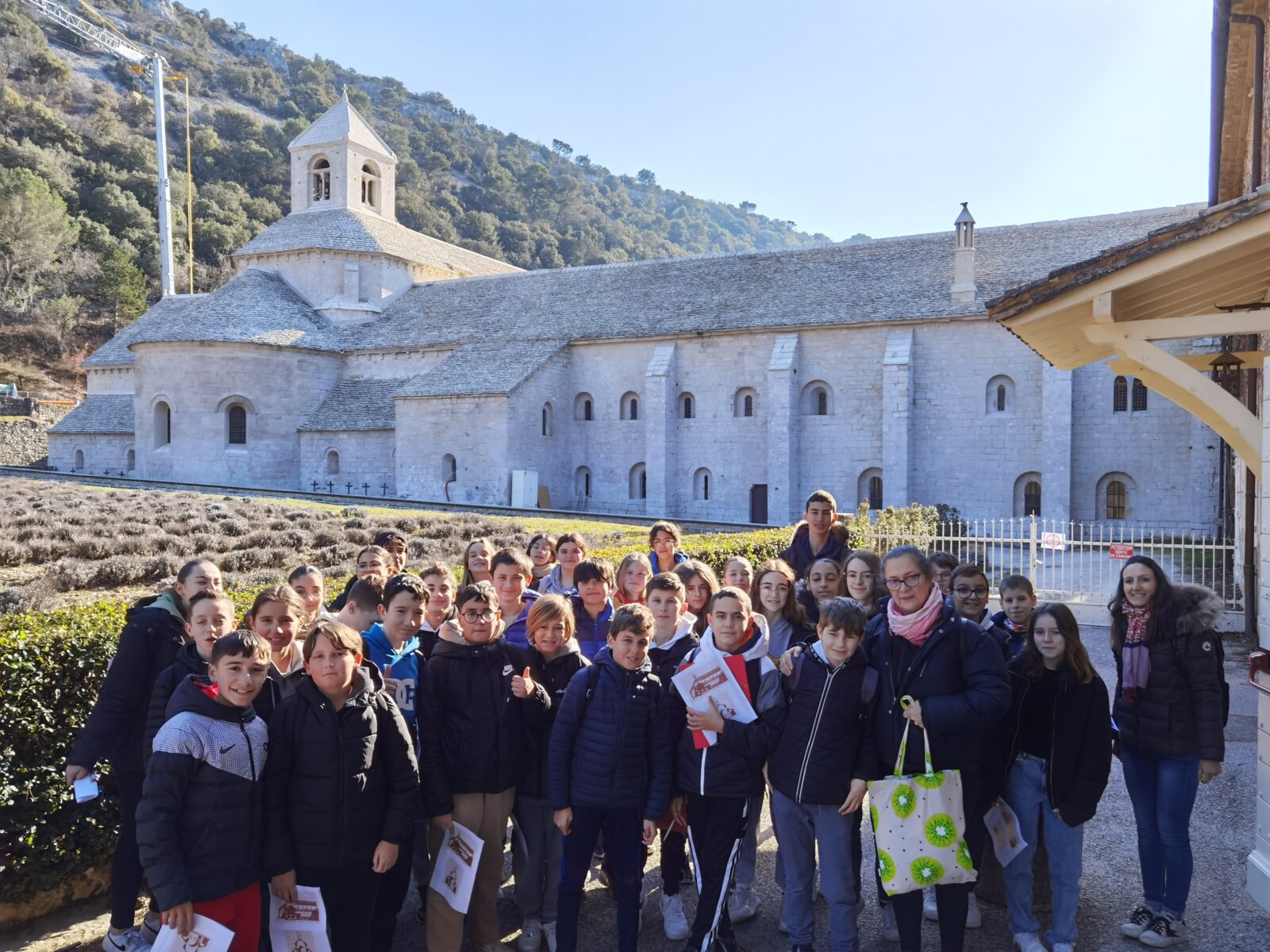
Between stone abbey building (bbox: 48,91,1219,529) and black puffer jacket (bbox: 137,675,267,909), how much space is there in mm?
25306

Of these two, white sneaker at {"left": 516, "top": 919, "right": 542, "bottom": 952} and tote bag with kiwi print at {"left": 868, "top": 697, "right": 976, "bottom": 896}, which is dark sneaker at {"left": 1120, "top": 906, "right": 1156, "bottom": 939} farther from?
white sneaker at {"left": 516, "top": 919, "right": 542, "bottom": 952}

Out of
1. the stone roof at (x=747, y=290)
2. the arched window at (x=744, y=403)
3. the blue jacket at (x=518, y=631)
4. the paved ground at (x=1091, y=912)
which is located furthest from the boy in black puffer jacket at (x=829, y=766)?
the arched window at (x=744, y=403)

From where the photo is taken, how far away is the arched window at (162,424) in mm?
35688

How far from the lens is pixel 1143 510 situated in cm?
2523

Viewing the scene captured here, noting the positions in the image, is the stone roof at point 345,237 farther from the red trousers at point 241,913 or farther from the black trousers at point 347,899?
the red trousers at point 241,913

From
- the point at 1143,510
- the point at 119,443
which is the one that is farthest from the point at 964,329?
the point at 119,443

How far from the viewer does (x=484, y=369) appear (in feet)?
106

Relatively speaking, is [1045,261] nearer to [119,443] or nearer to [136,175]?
[119,443]

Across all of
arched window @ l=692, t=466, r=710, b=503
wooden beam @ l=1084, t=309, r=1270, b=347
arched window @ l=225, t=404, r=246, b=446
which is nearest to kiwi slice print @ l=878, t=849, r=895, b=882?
wooden beam @ l=1084, t=309, r=1270, b=347

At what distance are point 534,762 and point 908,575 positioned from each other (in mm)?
2252

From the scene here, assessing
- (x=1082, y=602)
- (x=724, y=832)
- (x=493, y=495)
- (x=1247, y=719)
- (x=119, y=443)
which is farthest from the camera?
(x=119, y=443)

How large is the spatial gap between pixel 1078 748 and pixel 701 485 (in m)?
27.1

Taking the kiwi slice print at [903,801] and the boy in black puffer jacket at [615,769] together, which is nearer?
the kiwi slice print at [903,801]

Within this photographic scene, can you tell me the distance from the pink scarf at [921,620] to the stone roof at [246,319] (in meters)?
34.9
